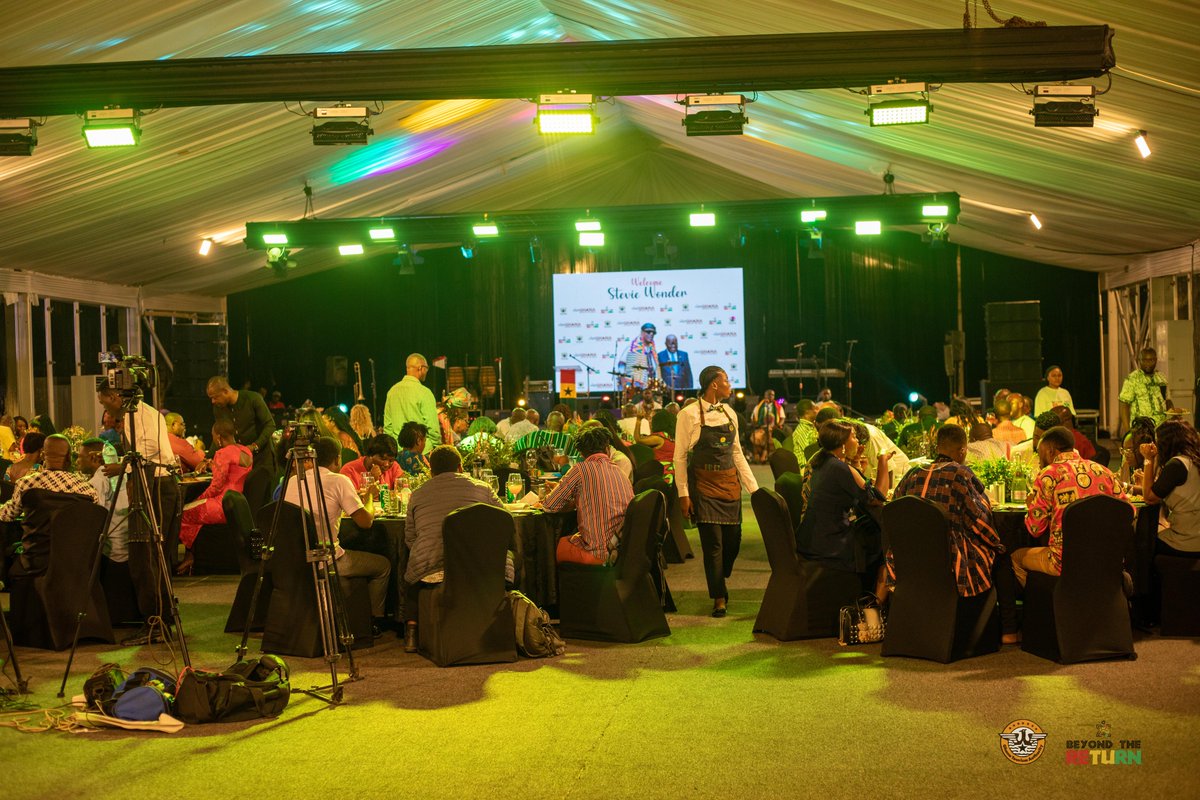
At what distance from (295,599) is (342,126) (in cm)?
408

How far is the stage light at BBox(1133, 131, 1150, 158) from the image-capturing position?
8852mm

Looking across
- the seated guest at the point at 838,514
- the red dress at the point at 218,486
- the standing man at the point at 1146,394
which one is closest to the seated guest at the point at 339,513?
the red dress at the point at 218,486

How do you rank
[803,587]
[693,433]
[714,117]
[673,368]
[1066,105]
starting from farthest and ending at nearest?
[673,368], [714,117], [1066,105], [693,433], [803,587]

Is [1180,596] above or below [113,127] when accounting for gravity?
below

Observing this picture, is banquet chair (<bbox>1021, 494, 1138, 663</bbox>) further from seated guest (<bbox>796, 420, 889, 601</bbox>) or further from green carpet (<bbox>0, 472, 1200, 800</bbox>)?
seated guest (<bbox>796, 420, 889, 601</bbox>)

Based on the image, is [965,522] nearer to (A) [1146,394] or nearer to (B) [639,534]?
(B) [639,534]

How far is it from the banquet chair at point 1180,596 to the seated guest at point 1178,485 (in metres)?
0.07

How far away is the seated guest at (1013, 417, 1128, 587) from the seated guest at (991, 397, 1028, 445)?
2724 mm

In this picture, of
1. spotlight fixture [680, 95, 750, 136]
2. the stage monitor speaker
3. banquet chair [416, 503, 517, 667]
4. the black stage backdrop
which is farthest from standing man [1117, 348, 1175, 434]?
the stage monitor speaker

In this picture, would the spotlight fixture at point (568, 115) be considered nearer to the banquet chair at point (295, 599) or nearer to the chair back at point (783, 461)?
the chair back at point (783, 461)

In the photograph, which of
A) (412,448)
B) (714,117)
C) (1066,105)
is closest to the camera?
(412,448)

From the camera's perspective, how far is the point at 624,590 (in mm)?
6246

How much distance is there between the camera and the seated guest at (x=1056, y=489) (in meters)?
5.53

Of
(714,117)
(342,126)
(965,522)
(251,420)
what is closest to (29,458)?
(251,420)
